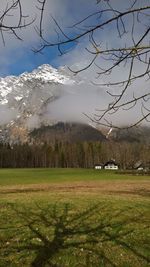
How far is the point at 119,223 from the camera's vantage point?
Result: 14.2 metres

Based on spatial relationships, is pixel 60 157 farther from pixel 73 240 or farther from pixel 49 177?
pixel 73 240

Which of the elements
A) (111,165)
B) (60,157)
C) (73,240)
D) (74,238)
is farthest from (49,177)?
(60,157)

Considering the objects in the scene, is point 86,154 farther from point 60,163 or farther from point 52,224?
point 52,224

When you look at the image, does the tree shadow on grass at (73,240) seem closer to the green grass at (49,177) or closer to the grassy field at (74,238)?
the grassy field at (74,238)

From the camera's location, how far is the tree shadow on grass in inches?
371

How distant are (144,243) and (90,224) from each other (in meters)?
3.06

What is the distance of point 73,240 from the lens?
11148mm

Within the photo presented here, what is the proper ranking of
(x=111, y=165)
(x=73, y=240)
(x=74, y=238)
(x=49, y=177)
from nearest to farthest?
(x=73, y=240) → (x=74, y=238) → (x=49, y=177) → (x=111, y=165)

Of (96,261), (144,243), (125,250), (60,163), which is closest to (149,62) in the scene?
(96,261)

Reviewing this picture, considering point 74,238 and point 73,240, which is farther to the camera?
point 74,238

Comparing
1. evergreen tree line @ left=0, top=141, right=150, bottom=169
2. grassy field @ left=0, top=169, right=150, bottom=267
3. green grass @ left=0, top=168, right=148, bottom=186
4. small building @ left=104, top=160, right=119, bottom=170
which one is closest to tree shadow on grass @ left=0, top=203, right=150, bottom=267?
grassy field @ left=0, top=169, right=150, bottom=267

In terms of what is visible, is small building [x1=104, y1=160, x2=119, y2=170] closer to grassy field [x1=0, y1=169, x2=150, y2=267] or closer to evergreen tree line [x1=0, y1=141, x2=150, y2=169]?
evergreen tree line [x1=0, y1=141, x2=150, y2=169]

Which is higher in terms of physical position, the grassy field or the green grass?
the green grass

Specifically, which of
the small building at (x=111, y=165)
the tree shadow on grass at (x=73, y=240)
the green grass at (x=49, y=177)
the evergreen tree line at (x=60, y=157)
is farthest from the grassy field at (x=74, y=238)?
the evergreen tree line at (x=60, y=157)
